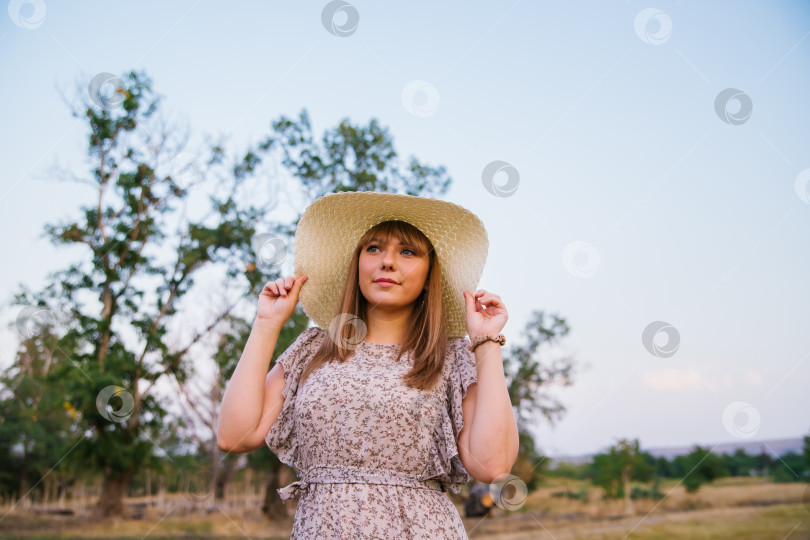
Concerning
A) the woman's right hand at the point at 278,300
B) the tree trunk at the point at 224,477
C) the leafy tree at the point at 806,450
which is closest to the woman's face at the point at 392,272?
the woman's right hand at the point at 278,300

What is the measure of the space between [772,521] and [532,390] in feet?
22.1

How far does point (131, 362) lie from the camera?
49.2 ft

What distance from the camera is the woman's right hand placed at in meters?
2.38

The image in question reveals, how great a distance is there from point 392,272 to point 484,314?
1.22 feet

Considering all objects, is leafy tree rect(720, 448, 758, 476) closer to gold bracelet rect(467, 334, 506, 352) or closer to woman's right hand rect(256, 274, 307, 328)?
gold bracelet rect(467, 334, 506, 352)

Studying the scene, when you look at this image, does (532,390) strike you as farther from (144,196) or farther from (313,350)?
(313,350)

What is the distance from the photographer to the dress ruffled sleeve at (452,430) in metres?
2.12

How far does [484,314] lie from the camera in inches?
92.6

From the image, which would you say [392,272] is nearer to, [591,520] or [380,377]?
[380,377]

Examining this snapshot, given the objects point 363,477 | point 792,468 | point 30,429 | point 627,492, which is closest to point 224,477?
point 30,429

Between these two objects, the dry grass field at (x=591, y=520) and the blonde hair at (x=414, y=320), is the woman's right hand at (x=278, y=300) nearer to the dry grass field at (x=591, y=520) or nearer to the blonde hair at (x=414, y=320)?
the blonde hair at (x=414, y=320)

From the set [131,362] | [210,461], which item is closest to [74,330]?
[131,362]

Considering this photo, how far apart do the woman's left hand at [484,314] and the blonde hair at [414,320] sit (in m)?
0.14

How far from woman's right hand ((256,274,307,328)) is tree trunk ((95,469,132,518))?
15.8 m
